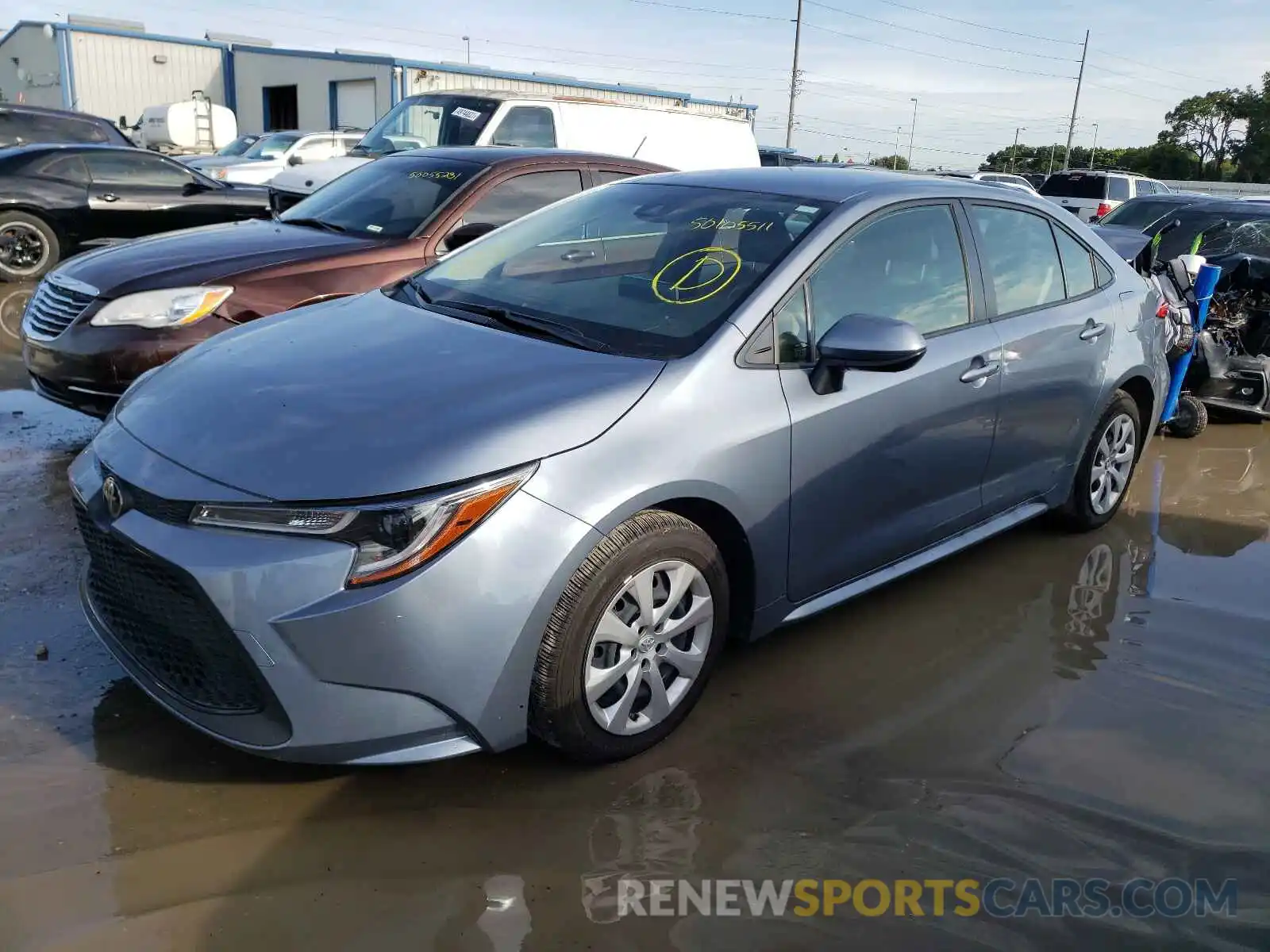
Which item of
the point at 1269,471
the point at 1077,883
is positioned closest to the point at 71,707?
the point at 1077,883

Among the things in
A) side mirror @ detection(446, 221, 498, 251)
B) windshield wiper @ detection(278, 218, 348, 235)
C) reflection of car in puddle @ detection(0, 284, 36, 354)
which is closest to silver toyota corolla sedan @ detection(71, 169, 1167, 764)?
side mirror @ detection(446, 221, 498, 251)

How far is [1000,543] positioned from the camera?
4965 millimetres

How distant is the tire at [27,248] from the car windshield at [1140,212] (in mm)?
11435

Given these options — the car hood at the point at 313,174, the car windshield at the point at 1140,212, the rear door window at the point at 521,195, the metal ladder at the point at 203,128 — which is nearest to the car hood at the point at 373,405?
the rear door window at the point at 521,195

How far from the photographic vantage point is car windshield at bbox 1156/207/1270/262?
862 centimetres

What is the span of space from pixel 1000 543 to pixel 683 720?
242 centimetres

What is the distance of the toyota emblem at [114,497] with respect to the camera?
271 cm

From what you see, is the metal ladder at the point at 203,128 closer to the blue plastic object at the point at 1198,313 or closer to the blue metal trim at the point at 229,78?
the blue metal trim at the point at 229,78

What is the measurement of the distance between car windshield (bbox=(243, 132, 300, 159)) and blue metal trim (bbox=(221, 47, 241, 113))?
19.7 meters

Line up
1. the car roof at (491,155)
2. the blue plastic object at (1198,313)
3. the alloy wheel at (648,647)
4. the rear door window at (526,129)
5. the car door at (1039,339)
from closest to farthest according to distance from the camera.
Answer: the alloy wheel at (648,647)
the car door at (1039,339)
the car roof at (491,155)
the blue plastic object at (1198,313)
the rear door window at (526,129)

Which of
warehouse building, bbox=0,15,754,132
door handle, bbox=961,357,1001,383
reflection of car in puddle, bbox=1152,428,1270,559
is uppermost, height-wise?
warehouse building, bbox=0,15,754,132

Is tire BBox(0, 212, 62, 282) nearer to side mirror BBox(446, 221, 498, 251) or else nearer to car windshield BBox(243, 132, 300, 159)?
side mirror BBox(446, 221, 498, 251)

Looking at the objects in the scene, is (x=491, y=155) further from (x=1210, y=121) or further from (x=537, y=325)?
(x=1210, y=121)

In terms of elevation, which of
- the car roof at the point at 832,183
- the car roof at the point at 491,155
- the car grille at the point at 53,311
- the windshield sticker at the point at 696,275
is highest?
the car roof at the point at 491,155
